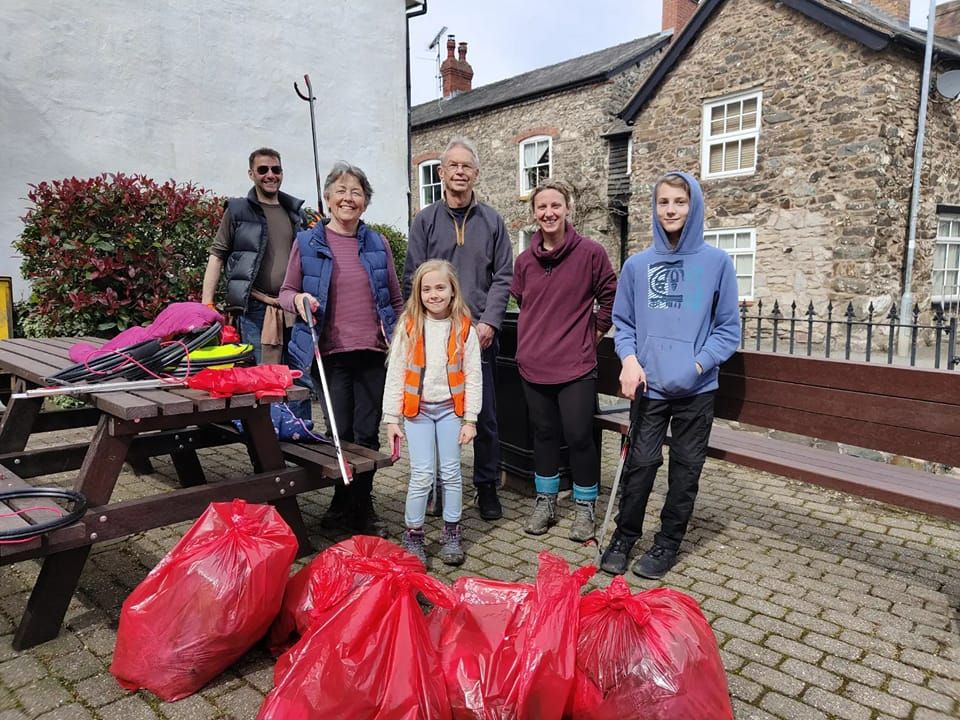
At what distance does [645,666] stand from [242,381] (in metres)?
2.01

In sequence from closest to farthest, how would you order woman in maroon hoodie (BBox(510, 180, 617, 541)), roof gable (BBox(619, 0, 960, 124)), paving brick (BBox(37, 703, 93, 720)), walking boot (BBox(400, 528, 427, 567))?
paving brick (BBox(37, 703, 93, 720)) → walking boot (BBox(400, 528, 427, 567)) → woman in maroon hoodie (BBox(510, 180, 617, 541)) → roof gable (BBox(619, 0, 960, 124))

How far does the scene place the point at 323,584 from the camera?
2502 millimetres

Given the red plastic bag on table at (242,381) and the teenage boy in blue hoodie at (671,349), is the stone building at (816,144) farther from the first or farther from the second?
the red plastic bag on table at (242,381)

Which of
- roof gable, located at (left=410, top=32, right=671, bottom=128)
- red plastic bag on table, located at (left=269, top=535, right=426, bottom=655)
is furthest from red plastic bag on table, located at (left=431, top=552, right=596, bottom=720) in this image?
roof gable, located at (left=410, top=32, right=671, bottom=128)

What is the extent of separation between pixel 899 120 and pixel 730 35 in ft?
12.6

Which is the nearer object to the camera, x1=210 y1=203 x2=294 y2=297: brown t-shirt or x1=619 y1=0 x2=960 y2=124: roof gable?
x1=210 y1=203 x2=294 y2=297: brown t-shirt

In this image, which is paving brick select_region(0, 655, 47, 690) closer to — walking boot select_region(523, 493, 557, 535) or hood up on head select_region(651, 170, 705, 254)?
walking boot select_region(523, 493, 557, 535)

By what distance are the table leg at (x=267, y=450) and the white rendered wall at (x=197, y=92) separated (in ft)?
19.8

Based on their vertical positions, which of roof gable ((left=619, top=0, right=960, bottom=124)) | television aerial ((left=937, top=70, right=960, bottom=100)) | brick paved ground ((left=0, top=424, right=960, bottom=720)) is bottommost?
brick paved ground ((left=0, top=424, right=960, bottom=720))

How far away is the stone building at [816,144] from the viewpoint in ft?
40.4

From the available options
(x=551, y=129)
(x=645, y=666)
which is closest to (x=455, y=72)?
(x=551, y=129)

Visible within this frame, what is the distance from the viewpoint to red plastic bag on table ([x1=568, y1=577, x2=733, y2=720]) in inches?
80.5

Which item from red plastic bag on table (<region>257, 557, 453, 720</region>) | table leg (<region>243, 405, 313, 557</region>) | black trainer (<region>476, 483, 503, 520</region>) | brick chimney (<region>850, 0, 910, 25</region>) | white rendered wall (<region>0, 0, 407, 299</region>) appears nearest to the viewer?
red plastic bag on table (<region>257, 557, 453, 720</region>)

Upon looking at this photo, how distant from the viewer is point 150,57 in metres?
8.74
